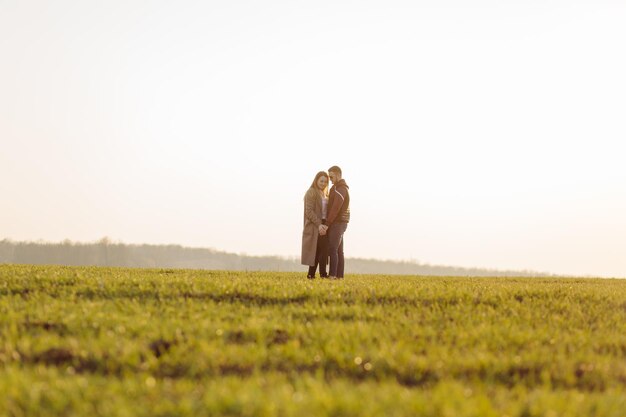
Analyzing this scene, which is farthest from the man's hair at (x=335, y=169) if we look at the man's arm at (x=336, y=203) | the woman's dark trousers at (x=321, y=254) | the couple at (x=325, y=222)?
the woman's dark trousers at (x=321, y=254)

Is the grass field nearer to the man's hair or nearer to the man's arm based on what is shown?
the man's arm

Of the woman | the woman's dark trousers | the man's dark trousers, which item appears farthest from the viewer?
the woman's dark trousers

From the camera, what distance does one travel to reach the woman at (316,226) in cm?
1780

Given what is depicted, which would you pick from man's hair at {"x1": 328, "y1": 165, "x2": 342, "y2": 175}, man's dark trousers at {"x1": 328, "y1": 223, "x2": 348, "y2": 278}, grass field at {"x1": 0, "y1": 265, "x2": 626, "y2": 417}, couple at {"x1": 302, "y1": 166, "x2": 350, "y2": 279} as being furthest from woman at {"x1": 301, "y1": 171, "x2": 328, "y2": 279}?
grass field at {"x1": 0, "y1": 265, "x2": 626, "y2": 417}

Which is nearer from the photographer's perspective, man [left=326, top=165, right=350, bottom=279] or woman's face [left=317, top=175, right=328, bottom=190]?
man [left=326, top=165, right=350, bottom=279]

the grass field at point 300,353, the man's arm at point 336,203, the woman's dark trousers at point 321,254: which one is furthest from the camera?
the woman's dark trousers at point 321,254

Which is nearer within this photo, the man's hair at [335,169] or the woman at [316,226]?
the man's hair at [335,169]

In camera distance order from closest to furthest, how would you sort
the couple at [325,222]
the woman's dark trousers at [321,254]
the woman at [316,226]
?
the couple at [325,222] < the woman at [316,226] < the woman's dark trousers at [321,254]

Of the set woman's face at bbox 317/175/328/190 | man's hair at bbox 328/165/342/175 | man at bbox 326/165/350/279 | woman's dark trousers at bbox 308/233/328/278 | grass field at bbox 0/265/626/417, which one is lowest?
grass field at bbox 0/265/626/417

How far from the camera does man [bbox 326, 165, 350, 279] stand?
17.3 meters

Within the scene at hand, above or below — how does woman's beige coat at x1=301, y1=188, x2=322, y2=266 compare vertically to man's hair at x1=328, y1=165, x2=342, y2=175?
below

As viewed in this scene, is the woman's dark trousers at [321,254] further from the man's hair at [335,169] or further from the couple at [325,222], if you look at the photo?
the man's hair at [335,169]

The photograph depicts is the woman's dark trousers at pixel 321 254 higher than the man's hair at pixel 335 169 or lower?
lower

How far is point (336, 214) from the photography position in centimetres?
1741
